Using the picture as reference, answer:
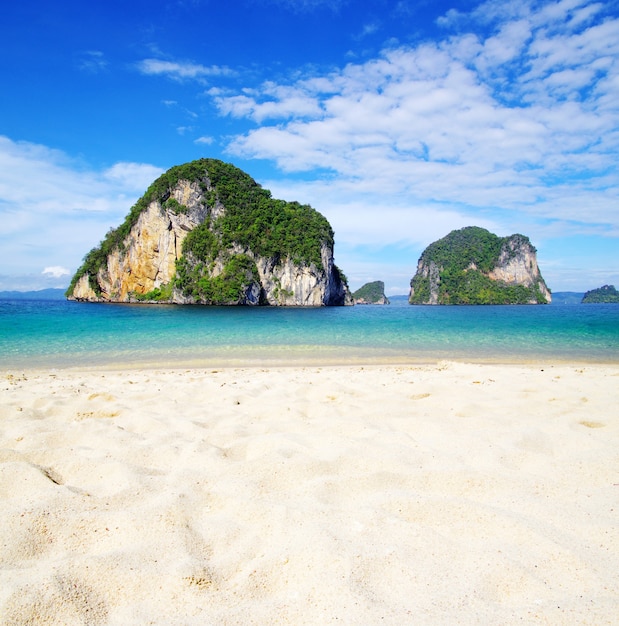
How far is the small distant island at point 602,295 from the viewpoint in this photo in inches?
7151

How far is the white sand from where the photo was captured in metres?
1.85

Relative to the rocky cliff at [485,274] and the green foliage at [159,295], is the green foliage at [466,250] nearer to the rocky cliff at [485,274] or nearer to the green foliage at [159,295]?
the rocky cliff at [485,274]

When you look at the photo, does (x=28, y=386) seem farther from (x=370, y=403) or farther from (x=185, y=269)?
(x=185, y=269)

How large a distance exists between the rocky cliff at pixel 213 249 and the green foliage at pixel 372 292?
96.4 meters

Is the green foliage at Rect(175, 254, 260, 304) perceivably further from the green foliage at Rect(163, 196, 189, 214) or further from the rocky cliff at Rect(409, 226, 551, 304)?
the rocky cliff at Rect(409, 226, 551, 304)

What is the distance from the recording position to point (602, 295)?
186 metres

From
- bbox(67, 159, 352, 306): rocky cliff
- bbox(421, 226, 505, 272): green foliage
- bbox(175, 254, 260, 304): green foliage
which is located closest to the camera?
bbox(175, 254, 260, 304): green foliage

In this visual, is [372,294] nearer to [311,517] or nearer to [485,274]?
[485,274]

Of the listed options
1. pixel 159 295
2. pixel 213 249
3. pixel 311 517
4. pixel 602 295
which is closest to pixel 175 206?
pixel 213 249

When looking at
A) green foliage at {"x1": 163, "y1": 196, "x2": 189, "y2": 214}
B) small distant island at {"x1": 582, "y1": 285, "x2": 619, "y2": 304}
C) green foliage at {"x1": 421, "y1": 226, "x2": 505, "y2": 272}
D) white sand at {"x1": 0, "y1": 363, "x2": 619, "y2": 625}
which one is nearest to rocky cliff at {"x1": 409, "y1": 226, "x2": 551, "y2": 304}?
green foliage at {"x1": 421, "y1": 226, "x2": 505, "y2": 272}

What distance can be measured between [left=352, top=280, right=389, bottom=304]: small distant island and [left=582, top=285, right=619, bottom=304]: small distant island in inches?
3859

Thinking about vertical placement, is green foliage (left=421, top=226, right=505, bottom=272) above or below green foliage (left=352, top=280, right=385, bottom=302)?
above

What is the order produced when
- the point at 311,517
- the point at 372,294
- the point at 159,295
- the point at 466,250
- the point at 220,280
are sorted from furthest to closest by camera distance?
the point at 372,294 < the point at 466,250 < the point at 159,295 < the point at 220,280 < the point at 311,517

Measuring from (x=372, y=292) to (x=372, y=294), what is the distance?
49.1 inches
